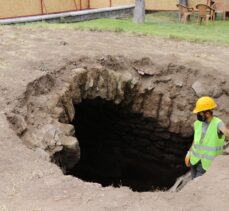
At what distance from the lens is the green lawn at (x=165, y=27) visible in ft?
44.2

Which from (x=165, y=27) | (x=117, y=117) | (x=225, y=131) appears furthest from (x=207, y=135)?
(x=165, y=27)

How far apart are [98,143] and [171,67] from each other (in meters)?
3.93

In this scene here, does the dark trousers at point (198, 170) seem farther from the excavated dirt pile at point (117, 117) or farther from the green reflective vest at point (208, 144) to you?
the excavated dirt pile at point (117, 117)

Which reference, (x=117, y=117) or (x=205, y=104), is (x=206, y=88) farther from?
(x=117, y=117)

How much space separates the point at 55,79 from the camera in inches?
356

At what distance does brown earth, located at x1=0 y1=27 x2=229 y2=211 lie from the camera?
5.14m

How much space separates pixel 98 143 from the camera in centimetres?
1323

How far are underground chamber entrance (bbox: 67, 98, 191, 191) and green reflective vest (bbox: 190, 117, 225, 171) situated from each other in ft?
12.7

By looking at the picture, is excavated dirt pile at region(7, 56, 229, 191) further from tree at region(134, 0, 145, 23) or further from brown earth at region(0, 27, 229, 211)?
tree at region(134, 0, 145, 23)

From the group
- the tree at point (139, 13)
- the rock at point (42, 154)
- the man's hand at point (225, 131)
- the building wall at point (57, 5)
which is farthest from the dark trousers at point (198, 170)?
the building wall at point (57, 5)

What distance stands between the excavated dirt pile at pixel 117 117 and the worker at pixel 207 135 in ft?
6.77

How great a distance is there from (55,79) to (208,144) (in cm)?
342

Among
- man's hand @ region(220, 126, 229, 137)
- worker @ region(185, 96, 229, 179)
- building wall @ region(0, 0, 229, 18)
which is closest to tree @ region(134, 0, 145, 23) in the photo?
building wall @ region(0, 0, 229, 18)

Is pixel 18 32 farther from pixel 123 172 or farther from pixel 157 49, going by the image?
pixel 123 172
